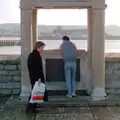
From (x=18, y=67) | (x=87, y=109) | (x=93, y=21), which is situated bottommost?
(x=87, y=109)

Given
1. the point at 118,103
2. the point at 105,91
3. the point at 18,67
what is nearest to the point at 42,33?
the point at 18,67

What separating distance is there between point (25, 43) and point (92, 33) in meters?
1.99

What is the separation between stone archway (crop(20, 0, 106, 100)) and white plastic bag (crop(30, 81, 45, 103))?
77.9 inches

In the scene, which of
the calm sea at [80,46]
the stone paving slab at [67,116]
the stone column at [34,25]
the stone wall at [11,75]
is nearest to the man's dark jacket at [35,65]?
the stone paving slab at [67,116]

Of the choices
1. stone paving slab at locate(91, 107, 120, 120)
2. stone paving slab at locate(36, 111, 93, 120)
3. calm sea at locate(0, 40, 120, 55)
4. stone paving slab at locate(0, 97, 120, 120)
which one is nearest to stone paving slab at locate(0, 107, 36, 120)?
stone paving slab at locate(0, 97, 120, 120)

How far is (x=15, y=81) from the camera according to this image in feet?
46.3

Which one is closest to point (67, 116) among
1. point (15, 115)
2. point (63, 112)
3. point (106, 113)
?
point (63, 112)

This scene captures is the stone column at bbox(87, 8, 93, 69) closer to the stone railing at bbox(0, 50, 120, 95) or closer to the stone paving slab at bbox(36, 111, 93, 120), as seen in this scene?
the stone railing at bbox(0, 50, 120, 95)

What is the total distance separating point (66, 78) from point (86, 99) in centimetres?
90

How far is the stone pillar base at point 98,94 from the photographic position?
13.1 m

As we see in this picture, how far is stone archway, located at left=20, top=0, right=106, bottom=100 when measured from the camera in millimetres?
12758

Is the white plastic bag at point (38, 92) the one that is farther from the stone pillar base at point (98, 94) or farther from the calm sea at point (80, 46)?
the calm sea at point (80, 46)

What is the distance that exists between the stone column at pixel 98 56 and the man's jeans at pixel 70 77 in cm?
60

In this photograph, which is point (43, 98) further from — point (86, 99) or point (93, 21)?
point (93, 21)
